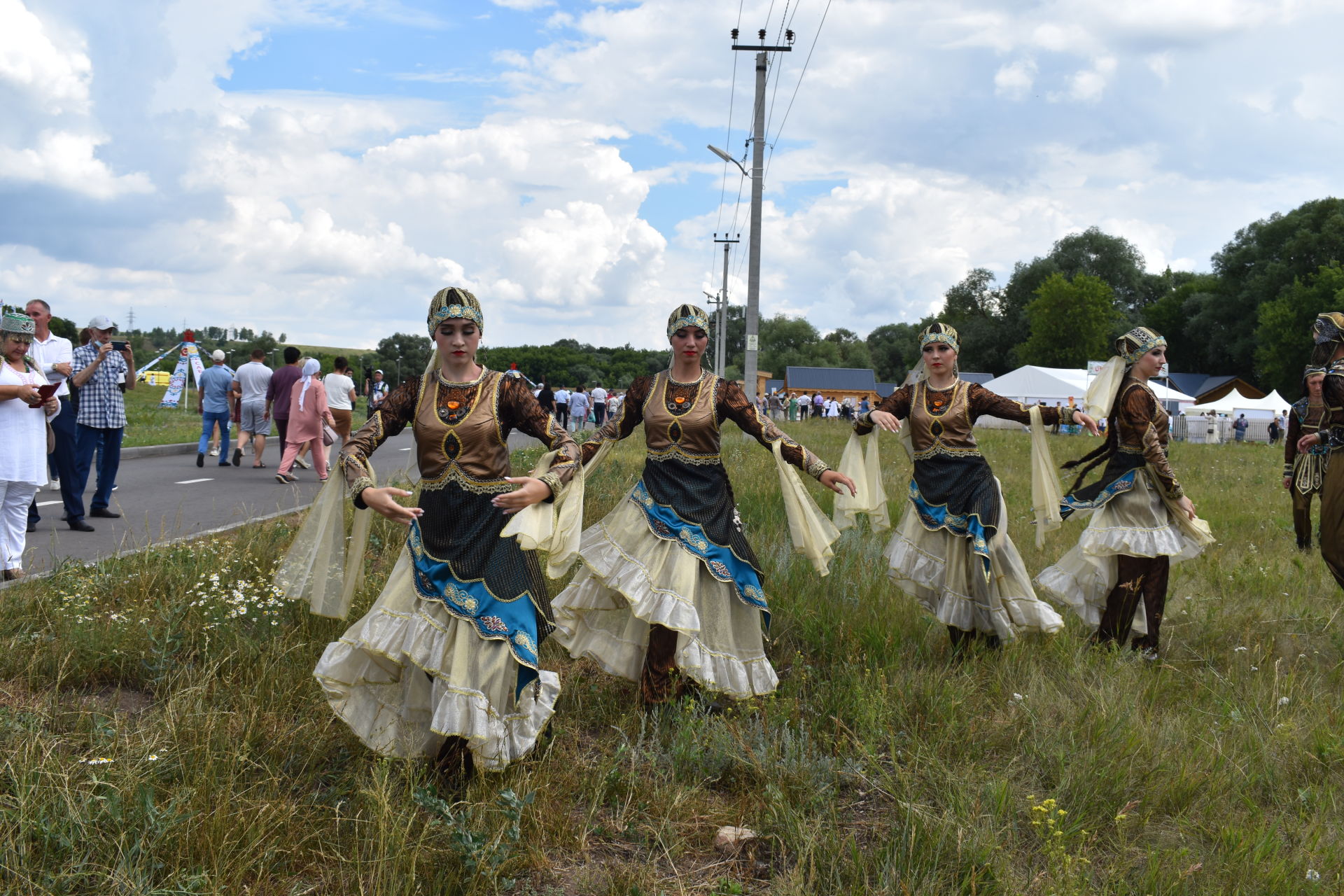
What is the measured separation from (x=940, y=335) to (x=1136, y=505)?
177 cm

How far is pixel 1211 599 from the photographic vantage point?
8.33 m

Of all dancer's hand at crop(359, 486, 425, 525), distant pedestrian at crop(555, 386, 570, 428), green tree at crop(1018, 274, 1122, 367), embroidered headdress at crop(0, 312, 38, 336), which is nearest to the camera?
dancer's hand at crop(359, 486, 425, 525)

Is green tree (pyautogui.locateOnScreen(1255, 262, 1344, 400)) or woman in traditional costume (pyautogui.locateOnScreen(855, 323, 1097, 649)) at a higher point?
green tree (pyautogui.locateOnScreen(1255, 262, 1344, 400))

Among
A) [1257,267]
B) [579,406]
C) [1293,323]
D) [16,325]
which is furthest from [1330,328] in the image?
[1257,267]

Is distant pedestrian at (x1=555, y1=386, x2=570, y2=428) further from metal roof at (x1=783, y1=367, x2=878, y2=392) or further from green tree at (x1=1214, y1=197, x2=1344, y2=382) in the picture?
metal roof at (x1=783, y1=367, x2=878, y2=392)

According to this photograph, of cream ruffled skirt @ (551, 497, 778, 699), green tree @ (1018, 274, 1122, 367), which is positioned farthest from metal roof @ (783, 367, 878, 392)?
cream ruffled skirt @ (551, 497, 778, 699)

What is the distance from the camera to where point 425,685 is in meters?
4.45

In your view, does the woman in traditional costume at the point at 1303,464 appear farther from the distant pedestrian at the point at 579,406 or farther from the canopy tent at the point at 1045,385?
the canopy tent at the point at 1045,385

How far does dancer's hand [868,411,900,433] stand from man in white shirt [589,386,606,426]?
32257 mm

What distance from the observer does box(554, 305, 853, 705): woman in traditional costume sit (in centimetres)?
536

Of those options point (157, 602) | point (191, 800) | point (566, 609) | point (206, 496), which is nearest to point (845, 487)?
point (566, 609)

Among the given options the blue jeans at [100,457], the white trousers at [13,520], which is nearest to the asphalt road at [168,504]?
the white trousers at [13,520]

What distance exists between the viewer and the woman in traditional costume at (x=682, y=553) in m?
5.36

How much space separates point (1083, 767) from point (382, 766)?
3.10 meters
